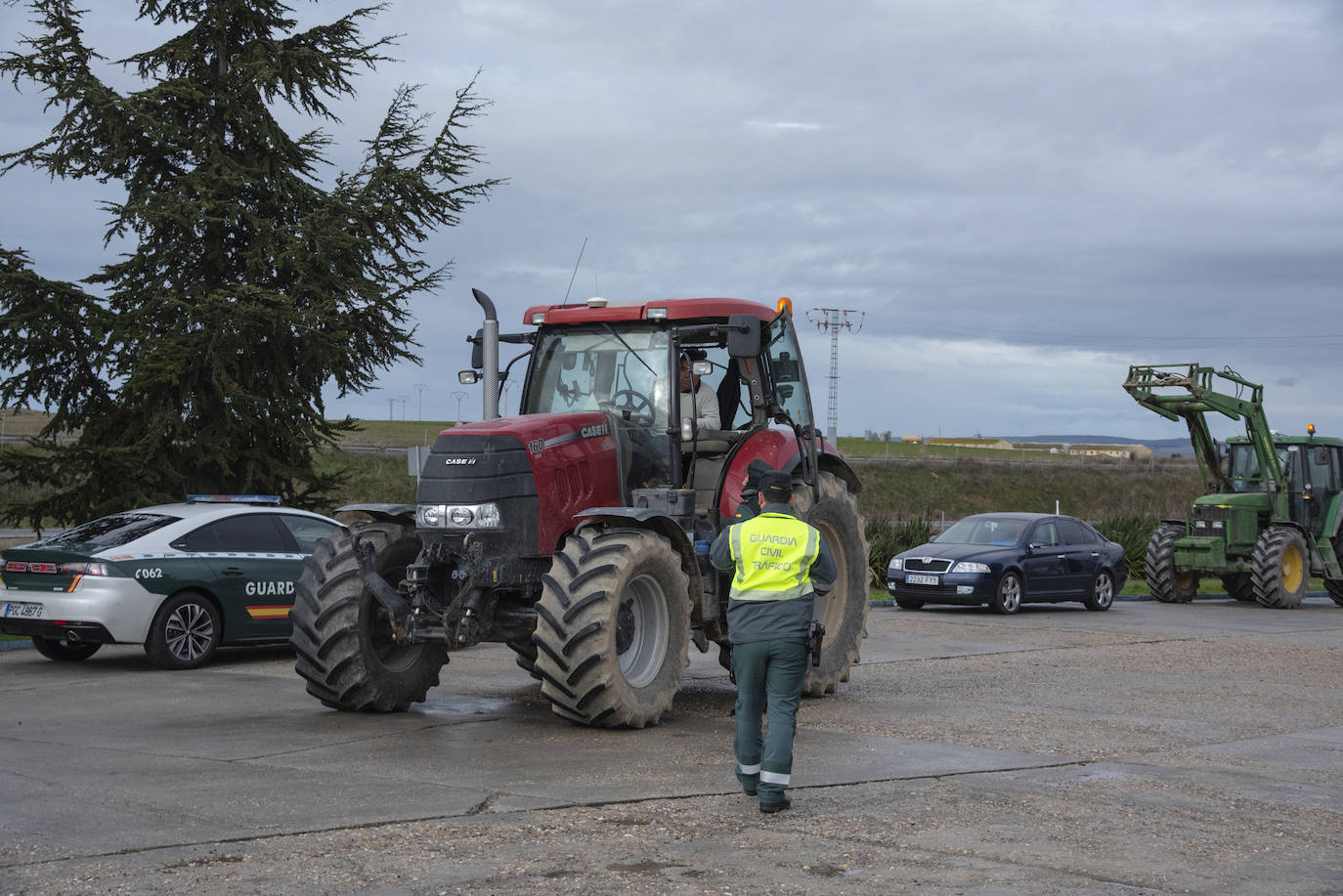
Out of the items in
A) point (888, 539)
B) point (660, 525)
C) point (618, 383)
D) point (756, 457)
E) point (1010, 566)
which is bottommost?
point (1010, 566)

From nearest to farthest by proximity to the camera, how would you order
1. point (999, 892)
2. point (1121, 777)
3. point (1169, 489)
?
point (999, 892) → point (1121, 777) → point (1169, 489)

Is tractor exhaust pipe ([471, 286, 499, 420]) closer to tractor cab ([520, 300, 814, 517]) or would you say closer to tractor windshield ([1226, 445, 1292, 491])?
tractor cab ([520, 300, 814, 517])

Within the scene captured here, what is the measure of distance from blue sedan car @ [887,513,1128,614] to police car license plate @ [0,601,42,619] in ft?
42.5

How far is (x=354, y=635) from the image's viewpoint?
10156mm

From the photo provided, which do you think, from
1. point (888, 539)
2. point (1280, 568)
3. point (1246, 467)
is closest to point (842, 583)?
point (888, 539)

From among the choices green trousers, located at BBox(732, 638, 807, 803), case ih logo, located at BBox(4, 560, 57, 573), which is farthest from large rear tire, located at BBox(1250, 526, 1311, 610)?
case ih logo, located at BBox(4, 560, 57, 573)

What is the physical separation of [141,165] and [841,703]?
1289 centimetres

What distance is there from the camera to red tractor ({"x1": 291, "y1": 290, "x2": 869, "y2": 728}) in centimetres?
957

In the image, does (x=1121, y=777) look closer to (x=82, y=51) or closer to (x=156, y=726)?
(x=156, y=726)

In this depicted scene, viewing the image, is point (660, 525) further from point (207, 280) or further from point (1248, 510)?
point (1248, 510)

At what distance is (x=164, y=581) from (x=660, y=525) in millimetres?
5676

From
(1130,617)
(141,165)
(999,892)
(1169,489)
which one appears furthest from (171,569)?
(1169,489)

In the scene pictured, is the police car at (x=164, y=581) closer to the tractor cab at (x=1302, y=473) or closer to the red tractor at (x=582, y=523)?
the red tractor at (x=582, y=523)

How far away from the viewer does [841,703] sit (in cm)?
1155
